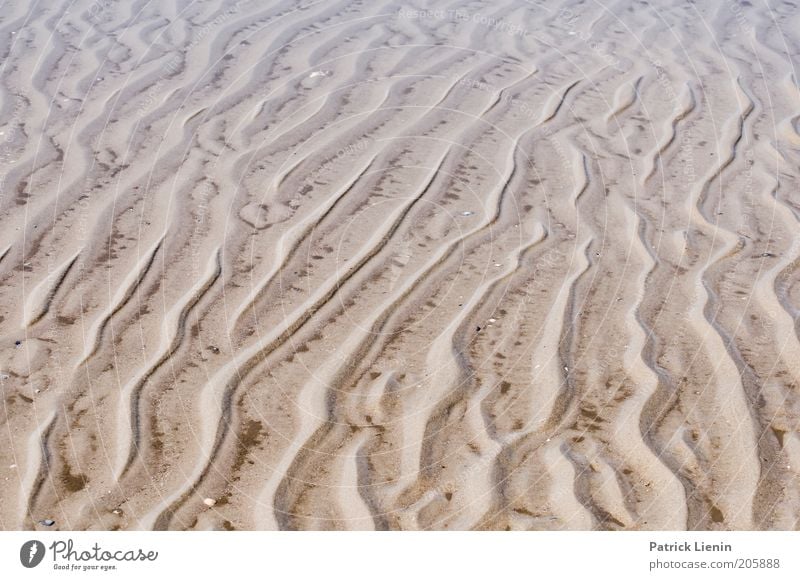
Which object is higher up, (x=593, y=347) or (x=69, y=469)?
(x=69, y=469)

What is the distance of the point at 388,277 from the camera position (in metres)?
4.46

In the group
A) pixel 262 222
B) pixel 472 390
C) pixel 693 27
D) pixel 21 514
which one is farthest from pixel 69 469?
pixel 693 27

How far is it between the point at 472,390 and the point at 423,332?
1.32 ft

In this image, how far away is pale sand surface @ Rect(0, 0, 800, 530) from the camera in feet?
11.0

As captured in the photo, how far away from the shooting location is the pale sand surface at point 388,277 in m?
3.36

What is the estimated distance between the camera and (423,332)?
4.10m

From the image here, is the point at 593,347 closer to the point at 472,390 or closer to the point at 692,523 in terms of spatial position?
the point at 472,390

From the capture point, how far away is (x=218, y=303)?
13.8 ft

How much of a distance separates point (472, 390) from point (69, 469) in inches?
53.5
